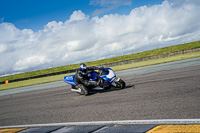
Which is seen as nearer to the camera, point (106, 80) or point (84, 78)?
point (106, 80)

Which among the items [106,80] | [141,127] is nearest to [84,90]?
[106,80]

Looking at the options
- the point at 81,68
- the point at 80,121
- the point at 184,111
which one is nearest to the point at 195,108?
the point at 184,111

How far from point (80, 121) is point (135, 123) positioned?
1421 millimetres

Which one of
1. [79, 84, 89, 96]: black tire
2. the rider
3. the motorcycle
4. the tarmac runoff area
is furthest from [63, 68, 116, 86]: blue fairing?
the tarmac runoff area

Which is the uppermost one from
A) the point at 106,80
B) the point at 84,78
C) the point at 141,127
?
the point at 84,78

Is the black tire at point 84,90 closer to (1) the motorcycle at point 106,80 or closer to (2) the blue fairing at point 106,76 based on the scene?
(1) the motorcycle at point 106,80

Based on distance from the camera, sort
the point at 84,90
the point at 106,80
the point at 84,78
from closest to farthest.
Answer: the point at 106,80, the point at 84,90, the point at 84,78

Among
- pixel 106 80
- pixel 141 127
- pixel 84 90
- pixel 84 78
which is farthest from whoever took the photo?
pixel 84 78

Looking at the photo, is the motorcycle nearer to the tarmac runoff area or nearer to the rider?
the rider

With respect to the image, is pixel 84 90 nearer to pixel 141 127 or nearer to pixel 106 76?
pixel 106 76

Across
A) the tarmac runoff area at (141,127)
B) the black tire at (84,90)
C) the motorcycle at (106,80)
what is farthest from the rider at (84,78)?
the tarmac runoff area at (141,127)

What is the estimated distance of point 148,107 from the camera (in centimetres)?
444

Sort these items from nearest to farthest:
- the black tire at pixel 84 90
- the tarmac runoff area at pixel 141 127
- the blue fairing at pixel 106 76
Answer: the tarmac runoff area at pixel 141 127, the blue fairing at pixel 106 76, the black tire at pixel 84 90

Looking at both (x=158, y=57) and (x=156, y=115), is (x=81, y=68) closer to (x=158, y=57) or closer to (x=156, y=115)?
(x=156, y=115)
